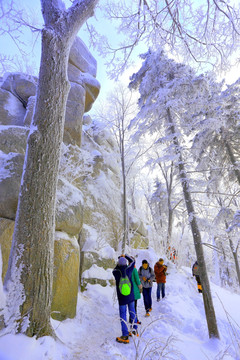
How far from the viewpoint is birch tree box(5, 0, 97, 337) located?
283 cm

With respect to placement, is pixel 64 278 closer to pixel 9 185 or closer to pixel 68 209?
pixel 68 209

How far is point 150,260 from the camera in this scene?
1305 centimetres

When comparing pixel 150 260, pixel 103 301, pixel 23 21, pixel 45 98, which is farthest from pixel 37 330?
pixel 150 260

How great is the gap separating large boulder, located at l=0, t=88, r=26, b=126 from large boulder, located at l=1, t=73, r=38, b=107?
30cm

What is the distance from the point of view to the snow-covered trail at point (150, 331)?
3502 mm

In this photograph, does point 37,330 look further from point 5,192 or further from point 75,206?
point 75,206

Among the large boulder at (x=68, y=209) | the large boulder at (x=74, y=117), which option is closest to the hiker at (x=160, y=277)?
the large boulder at (x=68, y=209)

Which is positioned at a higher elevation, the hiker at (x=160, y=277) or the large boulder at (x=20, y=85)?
the large boulder at (x=20, y=85)

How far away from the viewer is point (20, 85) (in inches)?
426

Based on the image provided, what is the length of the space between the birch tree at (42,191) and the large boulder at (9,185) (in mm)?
1944

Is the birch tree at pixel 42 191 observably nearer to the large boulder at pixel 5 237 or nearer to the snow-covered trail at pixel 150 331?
the snow-covered trail at pixel 150 331

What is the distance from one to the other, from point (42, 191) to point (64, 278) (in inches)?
121

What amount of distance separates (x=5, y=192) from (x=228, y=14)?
7242mm

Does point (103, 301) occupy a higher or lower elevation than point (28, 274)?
lower
